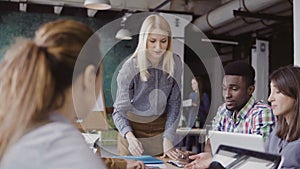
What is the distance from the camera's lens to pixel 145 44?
1858 millimetres

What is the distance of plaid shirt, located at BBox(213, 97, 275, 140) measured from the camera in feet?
6.49

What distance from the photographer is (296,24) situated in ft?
13.4

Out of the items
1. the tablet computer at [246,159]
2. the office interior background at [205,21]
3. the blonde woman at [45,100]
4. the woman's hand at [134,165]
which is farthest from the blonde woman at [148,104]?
the office interior background at [205,21]

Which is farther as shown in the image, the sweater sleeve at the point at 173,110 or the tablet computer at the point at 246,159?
the sweater sleeve at the point at 173,110

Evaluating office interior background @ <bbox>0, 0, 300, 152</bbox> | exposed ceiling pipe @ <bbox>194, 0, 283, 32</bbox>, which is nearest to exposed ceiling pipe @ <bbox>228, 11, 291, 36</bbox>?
office interior background @ <bbox>0, 0, 300, 152</bbox>

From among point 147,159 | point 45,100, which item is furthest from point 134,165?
point 45,100

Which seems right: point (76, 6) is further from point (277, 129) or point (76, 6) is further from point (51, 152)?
point (51, 152)

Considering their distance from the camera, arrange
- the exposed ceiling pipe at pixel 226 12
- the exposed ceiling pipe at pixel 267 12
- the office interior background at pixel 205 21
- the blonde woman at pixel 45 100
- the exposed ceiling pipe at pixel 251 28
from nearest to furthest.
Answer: the blonde woman at pixel 45 100 → the exposed ceiling pipe at pixel 226 12 → the exposed ceiling pipe at pixel 267 12 → the office interior background at pixel 205 21 → the exposed ceiling pipe at pixel 251 28

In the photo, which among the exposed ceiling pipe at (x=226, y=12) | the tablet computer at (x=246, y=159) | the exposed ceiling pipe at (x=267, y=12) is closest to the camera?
the tablet computer at (x=246, y=159)

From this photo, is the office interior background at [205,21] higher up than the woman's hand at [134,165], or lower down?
higher up

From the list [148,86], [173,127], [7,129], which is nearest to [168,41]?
[148,86]

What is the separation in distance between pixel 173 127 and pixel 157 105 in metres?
0.14

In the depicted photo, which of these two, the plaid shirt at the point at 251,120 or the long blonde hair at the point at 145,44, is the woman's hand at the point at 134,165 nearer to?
the long blonde hair at the point at 145,44

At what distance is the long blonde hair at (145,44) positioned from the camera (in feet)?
6.00
